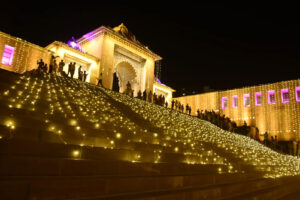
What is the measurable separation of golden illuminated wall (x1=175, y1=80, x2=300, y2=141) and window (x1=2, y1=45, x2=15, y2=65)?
22384 mm

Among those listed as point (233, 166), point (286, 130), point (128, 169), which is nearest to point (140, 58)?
point (286, 130)

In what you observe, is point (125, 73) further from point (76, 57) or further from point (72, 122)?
point (72, 122)

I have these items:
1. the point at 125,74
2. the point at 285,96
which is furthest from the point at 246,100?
the point at 125,74

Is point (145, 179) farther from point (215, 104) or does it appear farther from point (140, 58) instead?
point (215, 104)

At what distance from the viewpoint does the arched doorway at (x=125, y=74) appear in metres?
24.2

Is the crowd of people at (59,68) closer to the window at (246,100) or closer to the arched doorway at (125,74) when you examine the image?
the arched doorway at (125,74)

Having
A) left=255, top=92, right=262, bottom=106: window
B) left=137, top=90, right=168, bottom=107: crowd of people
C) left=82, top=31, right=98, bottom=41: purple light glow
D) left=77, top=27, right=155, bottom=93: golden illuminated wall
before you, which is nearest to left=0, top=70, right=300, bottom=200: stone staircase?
left=137, top=90, right=168, bottom=107: crowd of people

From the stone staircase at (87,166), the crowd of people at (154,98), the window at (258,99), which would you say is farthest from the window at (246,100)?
the stone staircase at (87,166)

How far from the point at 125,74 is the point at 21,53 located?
11.7 meters

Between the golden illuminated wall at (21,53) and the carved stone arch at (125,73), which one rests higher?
the carved stone arch at (125,73)

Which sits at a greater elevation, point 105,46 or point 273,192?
point 105,46

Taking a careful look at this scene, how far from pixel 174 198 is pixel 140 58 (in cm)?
2194

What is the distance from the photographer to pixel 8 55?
584 inches

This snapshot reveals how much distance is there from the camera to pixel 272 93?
22.8m
